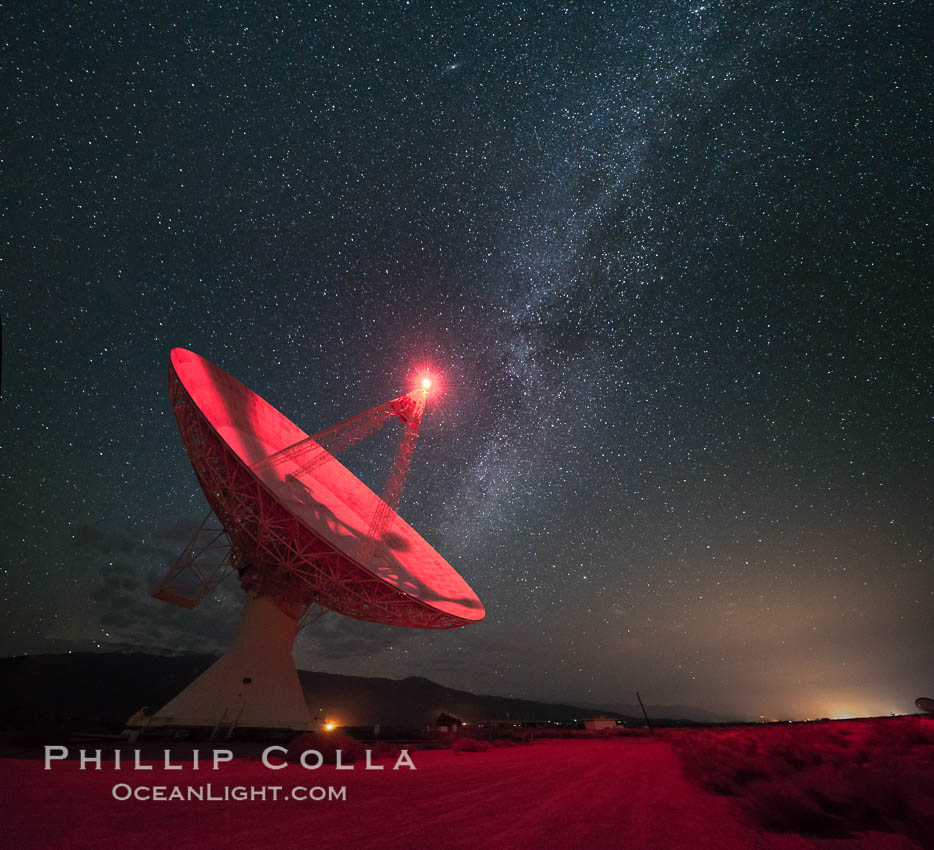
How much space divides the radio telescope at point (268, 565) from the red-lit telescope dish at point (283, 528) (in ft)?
0.20

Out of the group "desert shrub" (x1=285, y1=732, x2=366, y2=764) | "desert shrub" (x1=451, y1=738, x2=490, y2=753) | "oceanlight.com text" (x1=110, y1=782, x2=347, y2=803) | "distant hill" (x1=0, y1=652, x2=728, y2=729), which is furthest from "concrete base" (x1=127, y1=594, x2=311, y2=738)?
"distant hill" (x1=0, y1=652, x2=728, y2=729)

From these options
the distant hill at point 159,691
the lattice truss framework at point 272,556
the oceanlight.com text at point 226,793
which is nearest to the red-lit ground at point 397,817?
the oceanlight.com text at point 226,793

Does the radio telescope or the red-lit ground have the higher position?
the radio telescope

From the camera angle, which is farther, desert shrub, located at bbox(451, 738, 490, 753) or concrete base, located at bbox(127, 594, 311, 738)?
concrete base, located at bbox(127, 594, 311, 738)

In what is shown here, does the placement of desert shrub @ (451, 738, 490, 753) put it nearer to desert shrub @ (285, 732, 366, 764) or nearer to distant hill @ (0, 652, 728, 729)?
desert shrub @ (285, 732, 366, 764)

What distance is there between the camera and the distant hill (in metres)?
129

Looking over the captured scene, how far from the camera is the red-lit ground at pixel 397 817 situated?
3980 millimetres

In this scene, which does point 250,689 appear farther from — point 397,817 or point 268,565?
point 397,817

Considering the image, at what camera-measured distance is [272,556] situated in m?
17.9

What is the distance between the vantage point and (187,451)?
1677 cm

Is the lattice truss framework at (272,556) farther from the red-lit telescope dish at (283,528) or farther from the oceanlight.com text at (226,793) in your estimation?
the oceanlight.com text at (226,793)

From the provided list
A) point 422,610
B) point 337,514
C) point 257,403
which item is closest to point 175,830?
point 422,610

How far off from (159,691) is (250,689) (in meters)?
180

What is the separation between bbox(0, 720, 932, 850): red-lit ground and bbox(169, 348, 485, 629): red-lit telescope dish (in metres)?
9.40
